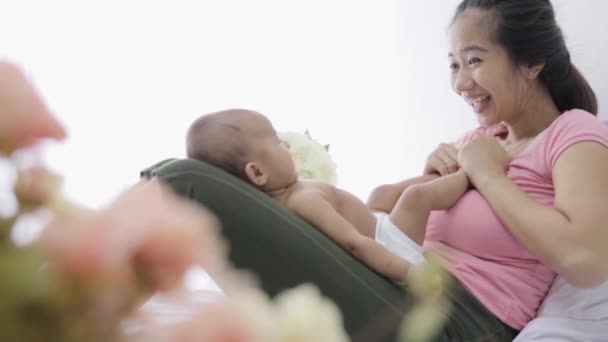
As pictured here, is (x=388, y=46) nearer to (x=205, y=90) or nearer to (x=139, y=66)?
(x=205, y=90)

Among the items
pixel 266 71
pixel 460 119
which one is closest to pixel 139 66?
pixel 266 71

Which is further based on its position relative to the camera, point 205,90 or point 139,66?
point 205,90

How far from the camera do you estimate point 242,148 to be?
1.16m

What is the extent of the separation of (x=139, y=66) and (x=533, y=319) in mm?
1458

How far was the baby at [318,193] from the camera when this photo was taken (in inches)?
40.4

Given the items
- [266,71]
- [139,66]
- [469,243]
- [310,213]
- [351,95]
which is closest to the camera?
[310,213]

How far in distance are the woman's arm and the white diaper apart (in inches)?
6.5

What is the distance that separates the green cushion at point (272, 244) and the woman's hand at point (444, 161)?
0.55 metres

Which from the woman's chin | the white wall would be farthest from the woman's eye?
the white wall

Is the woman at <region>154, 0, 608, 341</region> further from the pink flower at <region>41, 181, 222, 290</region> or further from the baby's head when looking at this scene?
the pink flower at <region>41, 181, 222, 290</region>

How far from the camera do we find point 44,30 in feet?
6.20

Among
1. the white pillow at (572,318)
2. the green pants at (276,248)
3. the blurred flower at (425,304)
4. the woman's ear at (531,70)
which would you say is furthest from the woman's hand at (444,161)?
the blurred flower at (425,304)

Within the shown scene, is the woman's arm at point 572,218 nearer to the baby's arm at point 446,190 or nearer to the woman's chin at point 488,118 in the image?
the baby's arm at point 446,190

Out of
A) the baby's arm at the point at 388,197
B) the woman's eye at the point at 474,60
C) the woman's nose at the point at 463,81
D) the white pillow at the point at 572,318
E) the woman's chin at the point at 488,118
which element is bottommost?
the white pillow at the point at 572,318
